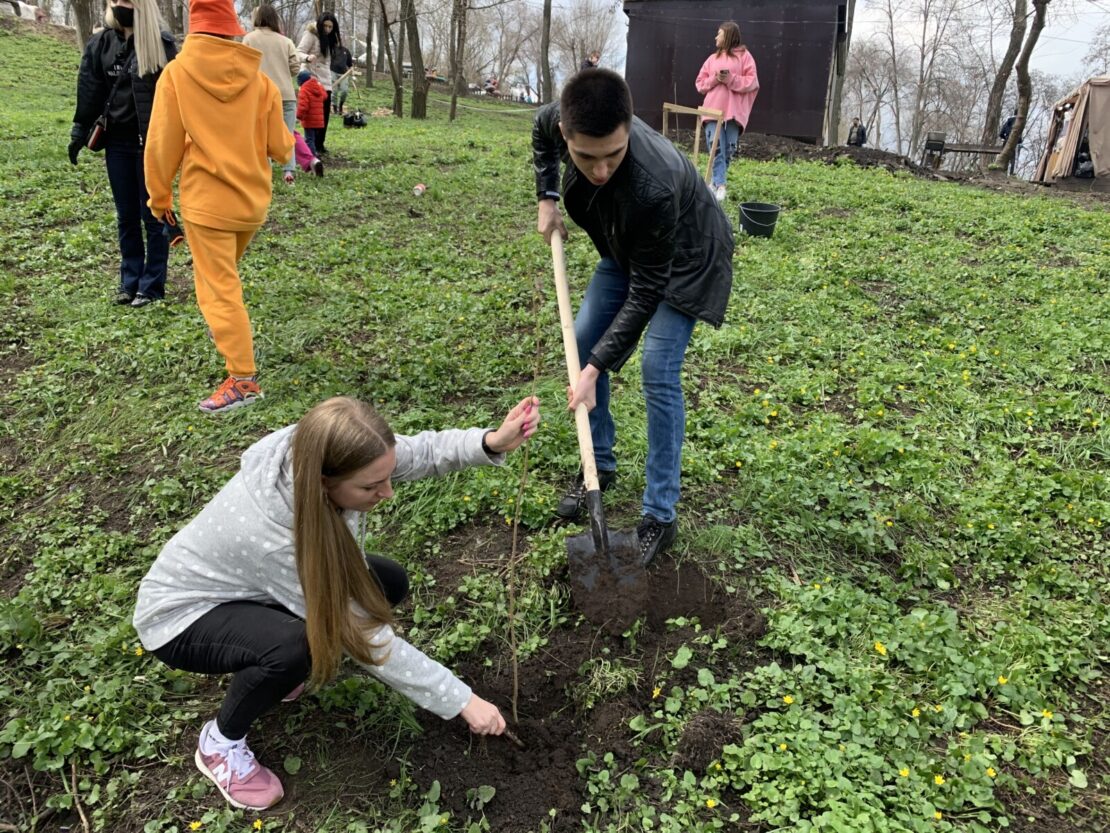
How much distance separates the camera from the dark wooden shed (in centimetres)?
1474

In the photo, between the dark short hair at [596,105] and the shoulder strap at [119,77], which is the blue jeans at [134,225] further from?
the dark short hair at [596,105]

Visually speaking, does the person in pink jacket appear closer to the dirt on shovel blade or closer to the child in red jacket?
the child in red jacket

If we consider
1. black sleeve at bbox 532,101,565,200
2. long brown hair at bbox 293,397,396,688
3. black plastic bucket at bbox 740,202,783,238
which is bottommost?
long brown hair at bbox 293,397,396,688

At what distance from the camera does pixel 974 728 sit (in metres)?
2.36

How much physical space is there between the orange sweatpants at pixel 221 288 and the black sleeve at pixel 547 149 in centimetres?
174

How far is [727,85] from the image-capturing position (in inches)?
312

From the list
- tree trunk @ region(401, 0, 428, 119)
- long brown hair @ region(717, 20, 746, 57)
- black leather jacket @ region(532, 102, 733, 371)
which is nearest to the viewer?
black leather jacket @ region(532, 102, 733, 371)

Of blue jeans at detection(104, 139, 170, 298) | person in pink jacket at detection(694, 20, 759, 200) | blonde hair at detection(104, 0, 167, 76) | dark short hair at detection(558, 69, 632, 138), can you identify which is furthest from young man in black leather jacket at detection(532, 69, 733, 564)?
person in pink jacket at detection(694, 20, 759, 200)

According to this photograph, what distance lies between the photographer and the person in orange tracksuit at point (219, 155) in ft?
11.9

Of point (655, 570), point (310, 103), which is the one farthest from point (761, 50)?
point (655, 570)

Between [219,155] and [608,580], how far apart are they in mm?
2885

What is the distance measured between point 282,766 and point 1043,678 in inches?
98.6

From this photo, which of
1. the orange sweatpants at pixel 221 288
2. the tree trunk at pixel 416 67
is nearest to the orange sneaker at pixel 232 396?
the orange sweatpants at pixel 221 288

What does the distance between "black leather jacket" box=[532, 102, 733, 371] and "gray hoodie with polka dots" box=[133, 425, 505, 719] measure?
3.97ft
